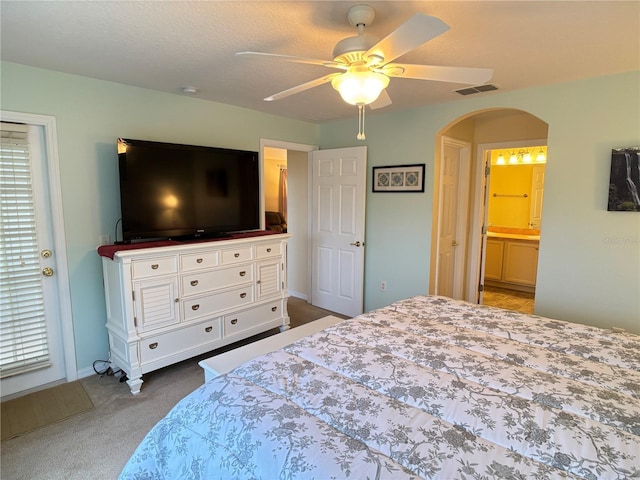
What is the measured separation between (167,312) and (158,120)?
5.51 ft

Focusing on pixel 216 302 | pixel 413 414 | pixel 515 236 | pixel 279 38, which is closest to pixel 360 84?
pixel 279 38

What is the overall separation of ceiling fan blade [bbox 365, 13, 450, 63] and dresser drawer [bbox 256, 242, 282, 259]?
2.24 m

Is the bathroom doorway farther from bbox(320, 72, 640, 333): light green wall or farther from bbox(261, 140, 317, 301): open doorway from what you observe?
bbox(261, 140, 317, 301): open doorway

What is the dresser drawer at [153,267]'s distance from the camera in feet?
8.62

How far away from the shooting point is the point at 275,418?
3.95 ft

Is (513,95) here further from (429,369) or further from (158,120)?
(158,120)

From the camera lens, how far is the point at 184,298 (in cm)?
293

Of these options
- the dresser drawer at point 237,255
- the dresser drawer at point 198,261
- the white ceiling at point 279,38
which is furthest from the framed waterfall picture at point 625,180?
the dresser drawer at point 198,261

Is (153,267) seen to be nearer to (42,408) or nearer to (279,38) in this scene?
(42,408)

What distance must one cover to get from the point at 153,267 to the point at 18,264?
0.94 m

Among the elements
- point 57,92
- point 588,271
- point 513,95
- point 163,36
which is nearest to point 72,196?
point 57,92

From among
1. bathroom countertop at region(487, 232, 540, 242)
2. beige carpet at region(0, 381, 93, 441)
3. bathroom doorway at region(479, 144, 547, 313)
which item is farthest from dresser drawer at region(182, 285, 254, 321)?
bathroom countertop at region(487, 232, 540, 242)

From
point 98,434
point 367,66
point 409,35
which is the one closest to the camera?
point 409,35

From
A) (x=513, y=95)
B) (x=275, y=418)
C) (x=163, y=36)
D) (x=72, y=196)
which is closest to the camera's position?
(x=275, y=418)
